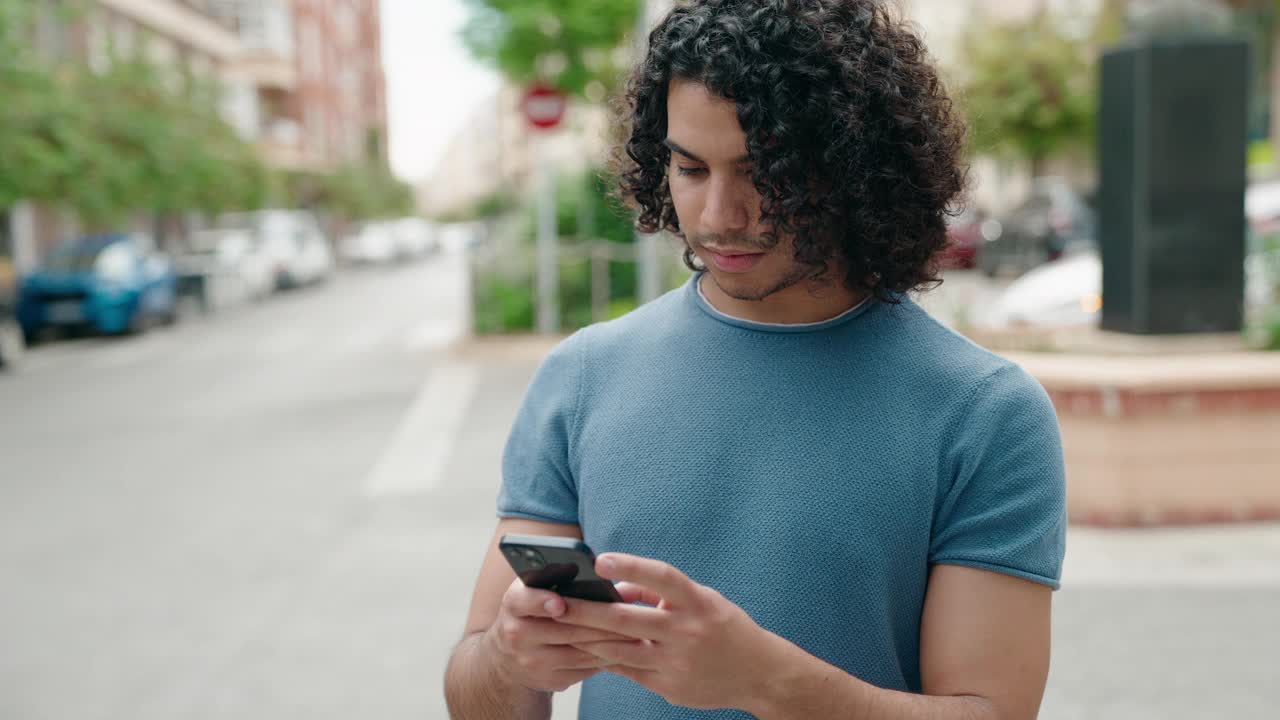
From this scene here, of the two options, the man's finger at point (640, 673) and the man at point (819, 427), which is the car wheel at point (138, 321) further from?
the man's finger at point (640, 673)

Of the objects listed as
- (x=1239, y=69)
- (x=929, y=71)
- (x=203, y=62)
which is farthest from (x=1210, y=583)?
(x=203, y=62)

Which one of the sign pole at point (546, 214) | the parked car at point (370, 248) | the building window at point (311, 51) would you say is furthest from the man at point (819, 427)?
the building window at point (311, 51)

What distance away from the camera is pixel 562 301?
1638 cm

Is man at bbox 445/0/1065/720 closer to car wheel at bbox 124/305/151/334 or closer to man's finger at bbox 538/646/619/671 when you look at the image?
man's finger at bbox 538/646/619/671

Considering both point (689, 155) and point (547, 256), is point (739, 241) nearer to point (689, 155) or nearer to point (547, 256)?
point (689, 155)

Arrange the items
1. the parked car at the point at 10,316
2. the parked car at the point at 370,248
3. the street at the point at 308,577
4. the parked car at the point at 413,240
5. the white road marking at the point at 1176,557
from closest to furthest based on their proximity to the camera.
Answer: the street at the point at 308,577 → the white road marking at the point at 1176,557 → the parked car at the point at 10,316 → the parked car at the point at 370,248 → the parked car at the point at 413,240

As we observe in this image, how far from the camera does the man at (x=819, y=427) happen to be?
1546 mm

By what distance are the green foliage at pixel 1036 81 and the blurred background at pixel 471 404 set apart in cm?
631

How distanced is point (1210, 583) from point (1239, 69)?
308 centimetres

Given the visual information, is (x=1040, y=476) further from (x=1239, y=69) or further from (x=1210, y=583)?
(x=1239, y=69)

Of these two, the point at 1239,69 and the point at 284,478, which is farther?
the point at 284,478

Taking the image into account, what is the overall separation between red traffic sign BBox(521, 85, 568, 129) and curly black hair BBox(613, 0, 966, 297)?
1438cm

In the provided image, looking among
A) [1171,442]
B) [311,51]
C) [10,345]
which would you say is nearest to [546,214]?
[10,345]

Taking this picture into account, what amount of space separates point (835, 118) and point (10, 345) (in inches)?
758
